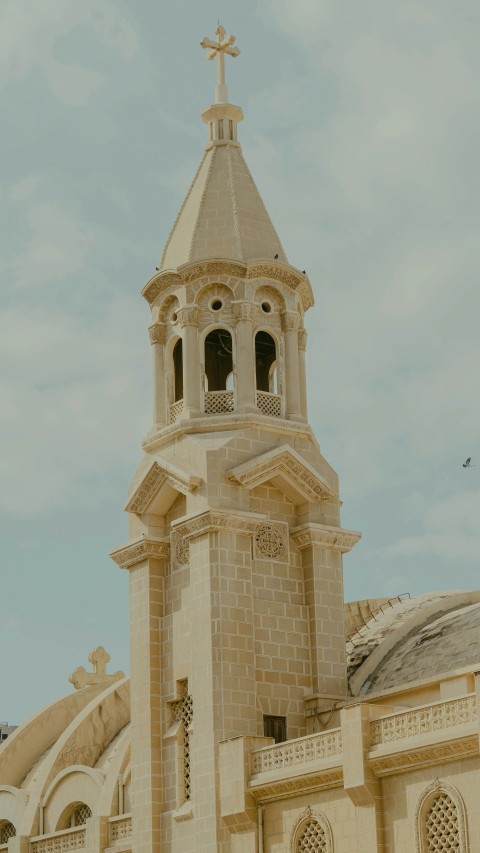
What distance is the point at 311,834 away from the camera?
30.9 meters

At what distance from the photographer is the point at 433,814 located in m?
28.3

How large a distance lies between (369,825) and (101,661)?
19.5m

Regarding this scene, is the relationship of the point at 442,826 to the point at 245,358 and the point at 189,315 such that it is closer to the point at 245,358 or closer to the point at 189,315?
the point at 245,358

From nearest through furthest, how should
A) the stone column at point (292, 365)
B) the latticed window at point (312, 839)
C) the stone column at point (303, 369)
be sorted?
the latticed window at point (312, 839)
the stone column at point (292, 365)
the stone column at point (303, 369)

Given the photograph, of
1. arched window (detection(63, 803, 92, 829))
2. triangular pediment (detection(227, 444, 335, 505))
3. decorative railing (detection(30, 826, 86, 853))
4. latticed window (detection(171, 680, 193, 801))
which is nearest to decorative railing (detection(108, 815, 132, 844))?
decorative railing (detection(30, 826, 86, 853))

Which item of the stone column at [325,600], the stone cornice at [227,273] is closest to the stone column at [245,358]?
the stone cornice at [227,273]

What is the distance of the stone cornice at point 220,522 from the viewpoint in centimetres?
3375

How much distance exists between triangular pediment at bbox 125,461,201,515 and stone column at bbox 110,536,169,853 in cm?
77

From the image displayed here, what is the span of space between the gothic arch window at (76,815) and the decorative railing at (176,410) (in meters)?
10.5

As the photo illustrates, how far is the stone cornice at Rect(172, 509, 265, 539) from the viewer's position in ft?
111

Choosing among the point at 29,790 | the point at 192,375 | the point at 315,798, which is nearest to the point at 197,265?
the point at 192,375

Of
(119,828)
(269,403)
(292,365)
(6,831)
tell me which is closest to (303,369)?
(292,365)

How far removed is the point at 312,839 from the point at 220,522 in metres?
6.87

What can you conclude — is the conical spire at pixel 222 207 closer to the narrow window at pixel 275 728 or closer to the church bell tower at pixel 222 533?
the church bell tower at pixel 222 533
